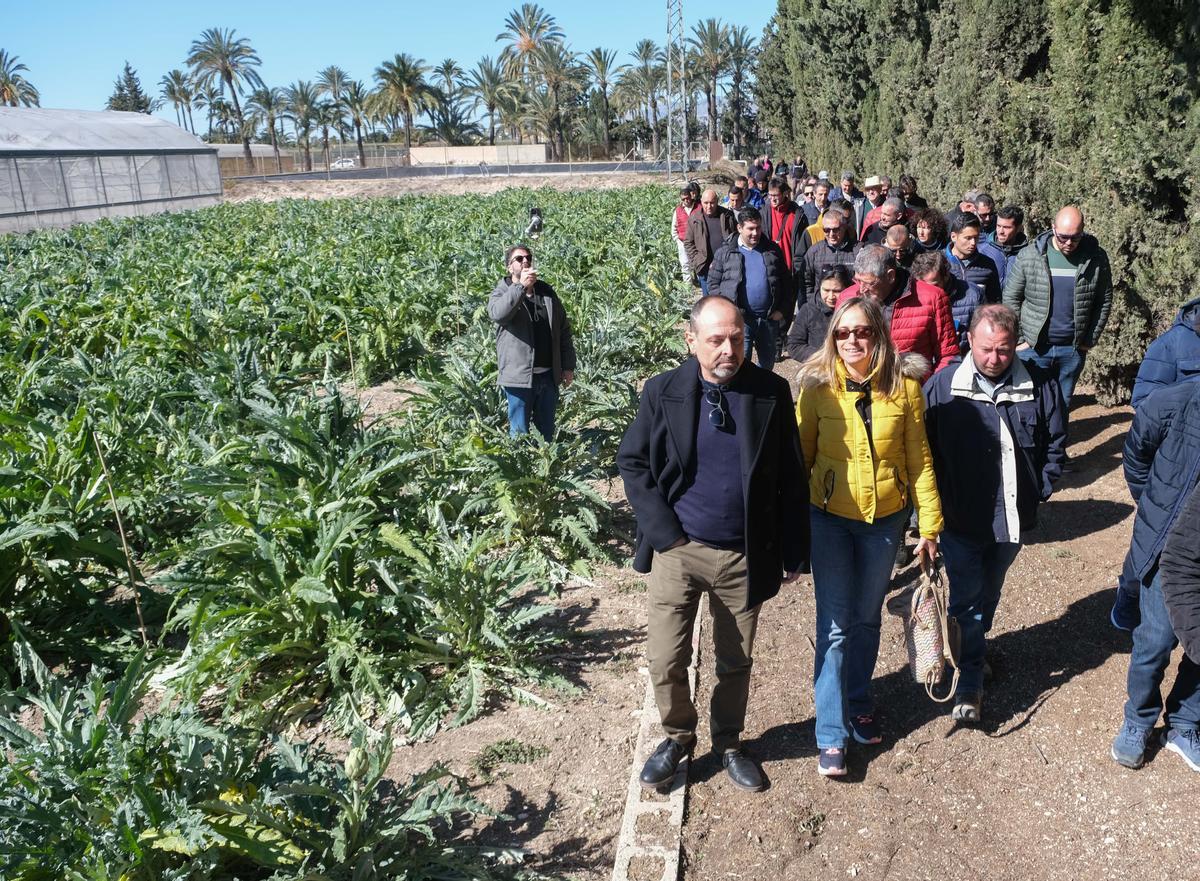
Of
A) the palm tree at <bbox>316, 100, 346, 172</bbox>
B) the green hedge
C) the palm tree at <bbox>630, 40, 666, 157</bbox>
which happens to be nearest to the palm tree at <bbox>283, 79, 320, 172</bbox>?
the palm tree at <bbox>316, 100, 346, 172</bbox>

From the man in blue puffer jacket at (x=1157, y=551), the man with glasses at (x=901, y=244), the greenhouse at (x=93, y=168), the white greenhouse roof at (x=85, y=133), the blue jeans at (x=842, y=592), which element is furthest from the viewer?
the white greenhouse roof at (x=85, y=133)

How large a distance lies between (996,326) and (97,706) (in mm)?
3581

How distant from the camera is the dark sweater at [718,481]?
336 centimetres

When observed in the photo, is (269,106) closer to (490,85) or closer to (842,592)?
(490,85)

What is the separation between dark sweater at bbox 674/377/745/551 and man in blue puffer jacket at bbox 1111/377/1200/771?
156 centimetres

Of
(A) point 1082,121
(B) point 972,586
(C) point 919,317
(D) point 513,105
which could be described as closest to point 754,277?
Answer: (C) point 919,317

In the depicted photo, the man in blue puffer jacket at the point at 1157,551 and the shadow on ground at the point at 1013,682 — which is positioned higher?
the man in blue puffer jacket at the point at 1157,551

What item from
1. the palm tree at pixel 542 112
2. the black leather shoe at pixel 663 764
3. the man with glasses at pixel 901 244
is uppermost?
the palm tree at pixel 542 112

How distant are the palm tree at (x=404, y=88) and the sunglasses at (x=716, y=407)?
7399 centimetres

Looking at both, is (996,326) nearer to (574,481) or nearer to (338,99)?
(574,481)

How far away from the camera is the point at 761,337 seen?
27.2ft

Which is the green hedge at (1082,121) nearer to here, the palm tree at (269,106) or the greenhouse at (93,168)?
the greenhouse at (93,168)

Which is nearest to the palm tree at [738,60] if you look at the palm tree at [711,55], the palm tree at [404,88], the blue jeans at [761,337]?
the palm tree at [711,55]

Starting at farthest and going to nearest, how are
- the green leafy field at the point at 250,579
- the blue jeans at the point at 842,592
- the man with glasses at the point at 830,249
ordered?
the man with glasses at the point at 830,249
the blue jeans at the point at 842,592
the green leafy field at the point at 250,579
